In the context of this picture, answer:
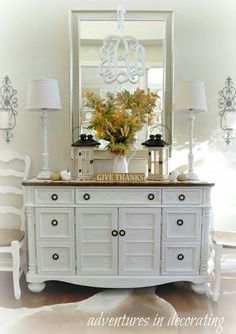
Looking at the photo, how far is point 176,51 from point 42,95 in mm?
A: 1125

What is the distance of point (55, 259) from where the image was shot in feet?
6.72

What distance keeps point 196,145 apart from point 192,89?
513mm

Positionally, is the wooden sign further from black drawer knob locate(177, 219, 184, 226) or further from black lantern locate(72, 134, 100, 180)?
black drawer knob locate(177, 219, 184, 226)

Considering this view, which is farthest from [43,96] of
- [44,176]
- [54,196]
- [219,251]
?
[219,251]

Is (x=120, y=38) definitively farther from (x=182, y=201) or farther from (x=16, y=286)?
(x=16, y=286)

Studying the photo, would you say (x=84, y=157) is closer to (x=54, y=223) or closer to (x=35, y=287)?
(x=54, y=223)

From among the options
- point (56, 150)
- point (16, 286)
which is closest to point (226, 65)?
point (56, 150)

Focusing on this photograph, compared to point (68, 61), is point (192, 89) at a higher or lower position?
lower

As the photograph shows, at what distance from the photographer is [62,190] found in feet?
6.56

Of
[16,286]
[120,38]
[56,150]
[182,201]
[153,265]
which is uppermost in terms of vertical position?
[120,38]

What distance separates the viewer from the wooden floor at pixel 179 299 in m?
1.82

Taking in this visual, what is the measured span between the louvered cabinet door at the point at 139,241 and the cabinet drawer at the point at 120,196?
62 mm

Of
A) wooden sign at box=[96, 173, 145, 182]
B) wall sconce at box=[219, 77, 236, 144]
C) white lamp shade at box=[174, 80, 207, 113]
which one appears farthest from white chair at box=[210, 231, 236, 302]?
white lamp shade at box=[174, 80, 207, 113]

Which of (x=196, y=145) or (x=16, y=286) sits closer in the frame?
(x=16, y=286)
